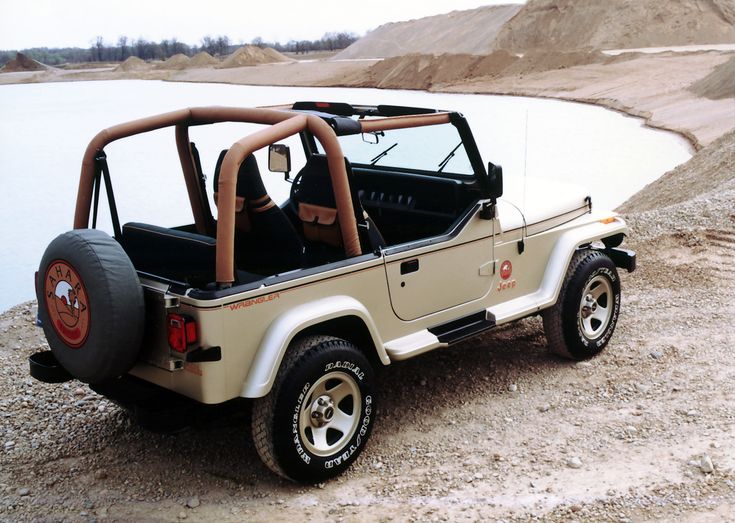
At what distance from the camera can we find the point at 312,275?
434cm

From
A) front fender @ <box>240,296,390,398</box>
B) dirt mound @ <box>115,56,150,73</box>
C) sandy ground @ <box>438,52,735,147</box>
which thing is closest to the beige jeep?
front fender @ <box>240,296,390,398</box>

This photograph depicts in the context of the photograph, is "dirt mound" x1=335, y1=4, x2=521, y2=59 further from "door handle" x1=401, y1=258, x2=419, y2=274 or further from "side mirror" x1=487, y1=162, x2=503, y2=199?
"door handle" x1=401, y1=258, x2=419, y2=274

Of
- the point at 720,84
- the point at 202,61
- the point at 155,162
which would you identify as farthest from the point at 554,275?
the point at 202,61

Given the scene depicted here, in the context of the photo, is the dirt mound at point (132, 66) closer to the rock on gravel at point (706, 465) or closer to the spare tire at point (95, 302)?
the spare tire at point (95, 302)

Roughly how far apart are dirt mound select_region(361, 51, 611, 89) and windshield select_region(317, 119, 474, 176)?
4334 centimetres

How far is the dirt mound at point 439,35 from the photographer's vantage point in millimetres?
84812

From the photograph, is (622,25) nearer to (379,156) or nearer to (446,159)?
(379,156)

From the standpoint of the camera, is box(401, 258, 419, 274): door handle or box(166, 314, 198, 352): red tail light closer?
box(166, 314, 198, 352): red tail light

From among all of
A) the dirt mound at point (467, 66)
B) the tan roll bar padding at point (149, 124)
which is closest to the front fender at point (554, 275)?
the tan roll bar padding at point (149, 124)

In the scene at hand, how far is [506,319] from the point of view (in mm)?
5438

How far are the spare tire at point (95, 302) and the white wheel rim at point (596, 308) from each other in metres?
3.30

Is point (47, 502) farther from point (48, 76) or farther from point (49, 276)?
point (48, 76)

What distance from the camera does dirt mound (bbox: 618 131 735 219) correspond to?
10731mm

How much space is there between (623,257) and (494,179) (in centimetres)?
171
